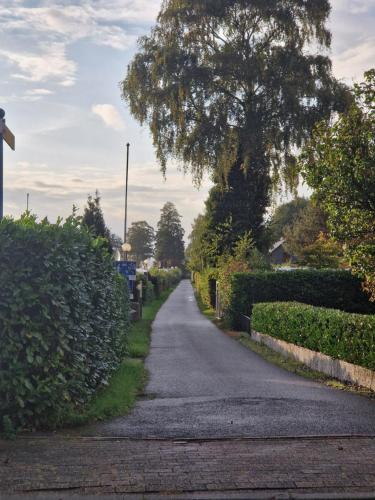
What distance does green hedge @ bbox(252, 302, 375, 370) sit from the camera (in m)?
10.6

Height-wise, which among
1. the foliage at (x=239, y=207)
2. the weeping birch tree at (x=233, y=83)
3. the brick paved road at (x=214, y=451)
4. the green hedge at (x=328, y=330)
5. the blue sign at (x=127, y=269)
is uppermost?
the weeping birch tree at (x=233, y=83)

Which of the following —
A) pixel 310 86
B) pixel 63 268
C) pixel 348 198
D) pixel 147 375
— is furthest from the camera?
pixel 310 86

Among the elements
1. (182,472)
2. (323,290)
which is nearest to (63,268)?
(182,472)

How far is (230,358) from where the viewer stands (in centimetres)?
1586

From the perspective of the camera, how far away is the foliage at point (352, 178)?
13859 mm

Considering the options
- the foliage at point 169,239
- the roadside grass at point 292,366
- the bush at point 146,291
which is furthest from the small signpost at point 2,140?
the foliage at point 169,239

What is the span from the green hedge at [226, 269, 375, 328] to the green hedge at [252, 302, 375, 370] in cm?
660

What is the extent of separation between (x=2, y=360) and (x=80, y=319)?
1.47 m

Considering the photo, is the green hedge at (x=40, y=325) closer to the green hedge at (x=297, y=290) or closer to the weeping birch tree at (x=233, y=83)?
the green hedge at (x=297, y=290)

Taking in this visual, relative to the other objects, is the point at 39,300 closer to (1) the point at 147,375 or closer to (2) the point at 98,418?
(2) the point at 98,418

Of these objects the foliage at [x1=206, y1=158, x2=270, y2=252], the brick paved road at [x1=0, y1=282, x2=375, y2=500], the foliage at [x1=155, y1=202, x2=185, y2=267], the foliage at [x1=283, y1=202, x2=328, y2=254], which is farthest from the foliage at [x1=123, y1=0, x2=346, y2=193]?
the foliage at [x1=155, y1=202, x2=185, y2=267]

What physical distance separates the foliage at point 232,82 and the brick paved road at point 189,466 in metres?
25.2

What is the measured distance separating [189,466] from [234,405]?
10.8ft

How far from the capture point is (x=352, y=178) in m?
13.9
